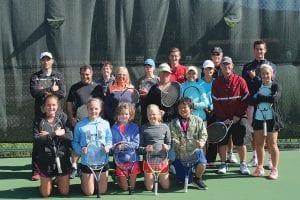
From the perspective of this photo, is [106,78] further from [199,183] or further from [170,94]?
[199,183]

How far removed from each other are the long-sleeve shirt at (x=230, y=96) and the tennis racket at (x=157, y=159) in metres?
0.90

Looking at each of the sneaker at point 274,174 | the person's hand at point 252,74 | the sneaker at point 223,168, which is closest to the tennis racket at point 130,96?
the sneaker at point 223,168

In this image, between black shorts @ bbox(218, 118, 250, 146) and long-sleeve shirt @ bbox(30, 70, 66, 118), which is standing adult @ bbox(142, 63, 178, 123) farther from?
long-sleeve shirt @ bbox(30, 70, 66, 118)

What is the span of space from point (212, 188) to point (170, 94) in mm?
1012

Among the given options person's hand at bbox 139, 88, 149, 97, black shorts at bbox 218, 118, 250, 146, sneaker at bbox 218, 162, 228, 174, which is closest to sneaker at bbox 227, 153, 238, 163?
sneaker at bbox 218, 162, 228, 174

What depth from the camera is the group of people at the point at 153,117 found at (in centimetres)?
484

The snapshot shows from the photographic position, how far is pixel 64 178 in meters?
4.84

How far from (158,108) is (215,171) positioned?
1.11 metres

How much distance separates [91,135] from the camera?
4820mm

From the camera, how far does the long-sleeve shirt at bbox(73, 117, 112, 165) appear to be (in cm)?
480

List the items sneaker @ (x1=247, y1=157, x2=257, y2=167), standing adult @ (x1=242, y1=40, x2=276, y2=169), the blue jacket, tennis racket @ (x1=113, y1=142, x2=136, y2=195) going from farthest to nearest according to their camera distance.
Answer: sneaker @ (x1=247, y1=157, x2=257, y2=167), standing adult @ (x1=242, y1=40, x2=276, y2=169), the blue jacket, tennis racket @ (x1=113, y1=142, x2=136, y2=195)

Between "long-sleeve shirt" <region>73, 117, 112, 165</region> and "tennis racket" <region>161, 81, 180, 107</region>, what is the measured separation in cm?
67

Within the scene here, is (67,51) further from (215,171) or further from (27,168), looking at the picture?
(215,171)

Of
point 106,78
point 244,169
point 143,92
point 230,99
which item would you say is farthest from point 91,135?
point 244,169
